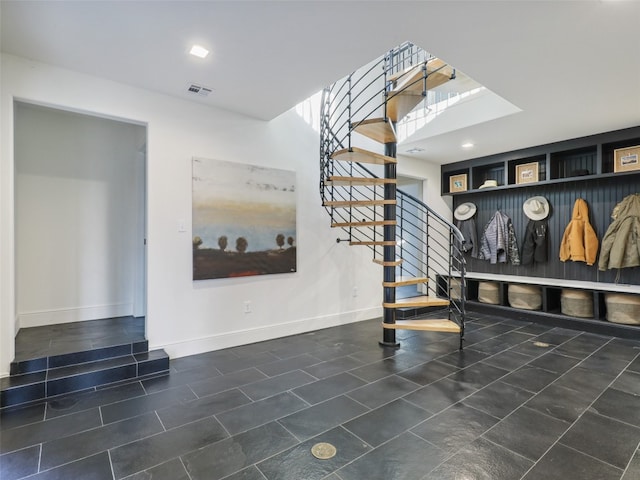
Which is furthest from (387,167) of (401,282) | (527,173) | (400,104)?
(527,173)

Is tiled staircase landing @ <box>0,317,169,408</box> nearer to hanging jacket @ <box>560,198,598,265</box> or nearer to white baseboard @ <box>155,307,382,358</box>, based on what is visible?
white baseboard @ <box>155,307,382,358</box>

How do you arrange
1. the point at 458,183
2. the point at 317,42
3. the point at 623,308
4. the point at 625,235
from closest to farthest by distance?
1. the point at 317,42
2. the point at 623,308
3. the point at 625,235
4. the point at 458,183

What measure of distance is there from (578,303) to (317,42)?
178 inches

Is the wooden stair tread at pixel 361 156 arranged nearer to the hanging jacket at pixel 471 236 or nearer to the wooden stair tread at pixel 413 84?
the wooden stair tread at pixel 413 84

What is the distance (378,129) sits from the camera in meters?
3.29

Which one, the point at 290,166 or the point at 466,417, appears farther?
the point at 290,166

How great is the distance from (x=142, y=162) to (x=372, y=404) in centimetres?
382

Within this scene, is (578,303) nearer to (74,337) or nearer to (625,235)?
(625,235)

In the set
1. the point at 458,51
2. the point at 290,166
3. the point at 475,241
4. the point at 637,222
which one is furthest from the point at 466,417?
the point at 475,241

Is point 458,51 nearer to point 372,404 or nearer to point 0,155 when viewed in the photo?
point 372,404

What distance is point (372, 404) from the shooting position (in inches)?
92.4

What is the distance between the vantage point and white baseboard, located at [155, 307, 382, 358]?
3271mm

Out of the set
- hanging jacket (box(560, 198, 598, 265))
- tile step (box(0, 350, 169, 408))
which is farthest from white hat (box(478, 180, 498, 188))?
tile step (box(0, 350, 169, 408))

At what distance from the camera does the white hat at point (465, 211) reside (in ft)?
19.2
